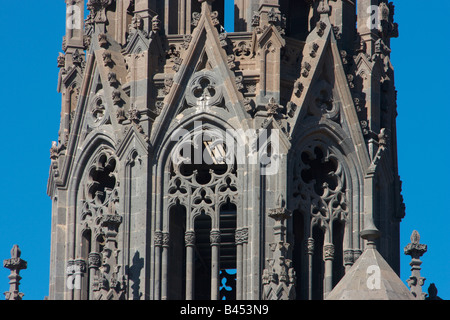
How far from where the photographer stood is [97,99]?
8869 cm

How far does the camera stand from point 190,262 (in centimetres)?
8519

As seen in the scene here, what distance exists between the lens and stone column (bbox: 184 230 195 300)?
280 ft

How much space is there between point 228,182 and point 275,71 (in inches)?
140

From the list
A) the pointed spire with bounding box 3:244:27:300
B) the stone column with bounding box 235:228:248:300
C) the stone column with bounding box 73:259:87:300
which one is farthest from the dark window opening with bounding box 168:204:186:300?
the pointed spire with bounding box 3:244:27:300

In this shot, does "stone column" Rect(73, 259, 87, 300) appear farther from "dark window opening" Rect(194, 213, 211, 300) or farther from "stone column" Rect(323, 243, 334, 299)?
"stone column" Rect(323, 243, 334, 299)

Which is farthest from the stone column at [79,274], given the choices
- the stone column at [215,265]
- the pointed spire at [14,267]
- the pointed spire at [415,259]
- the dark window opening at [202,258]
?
the pointed spire at [415,259]

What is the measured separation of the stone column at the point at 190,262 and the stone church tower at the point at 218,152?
74 millimetres

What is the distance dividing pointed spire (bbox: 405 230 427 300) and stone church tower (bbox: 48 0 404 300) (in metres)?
2.73

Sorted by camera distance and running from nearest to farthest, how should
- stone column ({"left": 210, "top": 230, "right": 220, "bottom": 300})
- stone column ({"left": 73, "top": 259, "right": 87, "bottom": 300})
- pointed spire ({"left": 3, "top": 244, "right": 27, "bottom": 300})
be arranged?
1. stone column ({"left": 210, "top": 230, "right": 220, "bottom": 300})
2. pointed spire ({"left": 3, "top": 244, "right": 27, "bottom": 300})
3. stone column ({"left": 73, "top": 259, "right": 87, "bottom": 300})

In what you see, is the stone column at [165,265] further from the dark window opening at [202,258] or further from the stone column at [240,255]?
the dark window opening at [202,258]

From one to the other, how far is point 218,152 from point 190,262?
11.9 ft

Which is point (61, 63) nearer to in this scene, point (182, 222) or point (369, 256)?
point (182, 222)

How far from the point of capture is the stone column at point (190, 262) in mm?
85250

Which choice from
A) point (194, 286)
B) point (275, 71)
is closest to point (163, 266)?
point (194, 286)
